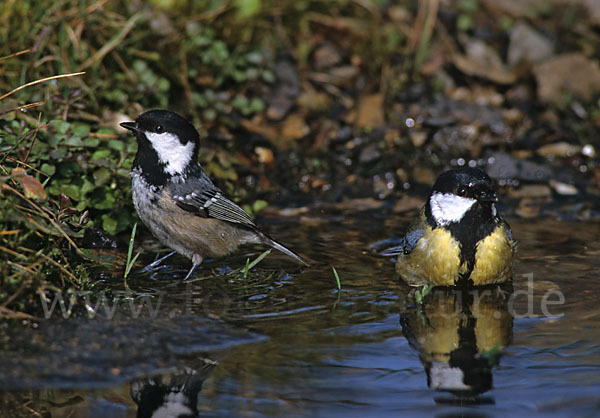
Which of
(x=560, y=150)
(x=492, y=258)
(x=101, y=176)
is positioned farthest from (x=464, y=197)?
(x=560, y=150)

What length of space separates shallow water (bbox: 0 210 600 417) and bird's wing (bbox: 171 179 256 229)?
0.38 meters

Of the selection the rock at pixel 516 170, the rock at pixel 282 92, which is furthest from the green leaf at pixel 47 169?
the rock at pixel 516 170

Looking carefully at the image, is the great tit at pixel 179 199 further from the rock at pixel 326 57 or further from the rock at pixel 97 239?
the rock at pixel 326 57

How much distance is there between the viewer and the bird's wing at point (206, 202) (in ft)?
17.0

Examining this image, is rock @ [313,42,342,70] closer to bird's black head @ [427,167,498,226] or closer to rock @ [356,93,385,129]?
rock @ [356,93,385,129]

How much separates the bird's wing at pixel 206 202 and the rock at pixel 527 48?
13.9ft

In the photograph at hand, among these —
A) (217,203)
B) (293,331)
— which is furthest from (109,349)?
(217,203)

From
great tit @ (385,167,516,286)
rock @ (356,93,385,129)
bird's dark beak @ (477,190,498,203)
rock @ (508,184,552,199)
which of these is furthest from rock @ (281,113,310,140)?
bird's dark beak @ (477,190,498,203)

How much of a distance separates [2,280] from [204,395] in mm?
1158

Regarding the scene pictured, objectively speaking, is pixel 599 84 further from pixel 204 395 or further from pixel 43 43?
pixel 204 395

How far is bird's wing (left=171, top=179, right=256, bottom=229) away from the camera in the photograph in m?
5.18

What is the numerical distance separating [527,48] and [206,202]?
181 inches

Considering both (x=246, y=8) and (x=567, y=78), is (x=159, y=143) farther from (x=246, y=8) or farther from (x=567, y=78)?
(x=567, y=78)

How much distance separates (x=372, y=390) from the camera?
342cm
